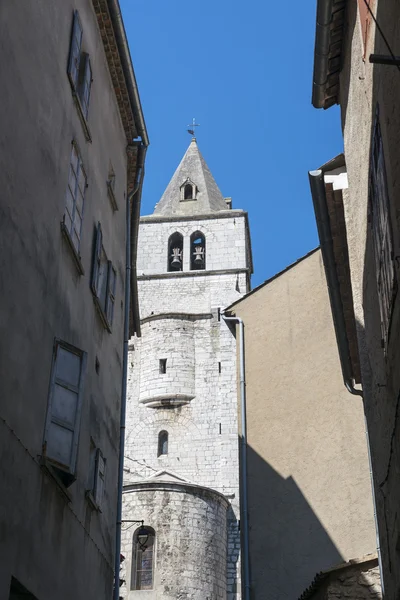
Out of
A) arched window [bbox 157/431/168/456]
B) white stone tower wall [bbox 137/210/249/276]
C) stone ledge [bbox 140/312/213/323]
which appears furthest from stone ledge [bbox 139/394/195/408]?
white stone tower wall [bbox 137/210/249/276]

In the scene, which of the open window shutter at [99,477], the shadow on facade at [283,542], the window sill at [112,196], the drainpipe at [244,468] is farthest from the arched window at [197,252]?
the open window shutter at [99,477]

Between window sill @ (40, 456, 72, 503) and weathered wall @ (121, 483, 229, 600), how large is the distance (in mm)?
15822

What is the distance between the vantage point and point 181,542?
79.2 feet

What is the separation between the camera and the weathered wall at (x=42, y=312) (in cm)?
666

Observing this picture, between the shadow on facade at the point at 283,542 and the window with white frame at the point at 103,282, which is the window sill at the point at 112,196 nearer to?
the window with white frame at the point at 103,282

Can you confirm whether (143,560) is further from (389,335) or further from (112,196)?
(389,335)

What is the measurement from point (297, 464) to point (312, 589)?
588 centimetres

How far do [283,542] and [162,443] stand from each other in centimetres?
1645

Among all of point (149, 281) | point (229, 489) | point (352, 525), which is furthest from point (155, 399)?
point (352, 525)

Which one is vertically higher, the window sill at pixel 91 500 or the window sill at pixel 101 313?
the window sill at pixel 101 313

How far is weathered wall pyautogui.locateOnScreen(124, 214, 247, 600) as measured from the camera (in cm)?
2955

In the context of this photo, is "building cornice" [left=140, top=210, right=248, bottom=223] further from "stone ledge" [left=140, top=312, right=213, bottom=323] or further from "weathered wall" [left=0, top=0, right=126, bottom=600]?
"weathered wall" [left=0, top=0, right=126, bottom=600]

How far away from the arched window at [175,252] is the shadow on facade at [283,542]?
23401 millimetres

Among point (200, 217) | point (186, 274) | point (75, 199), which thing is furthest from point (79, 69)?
point (200, 217)
